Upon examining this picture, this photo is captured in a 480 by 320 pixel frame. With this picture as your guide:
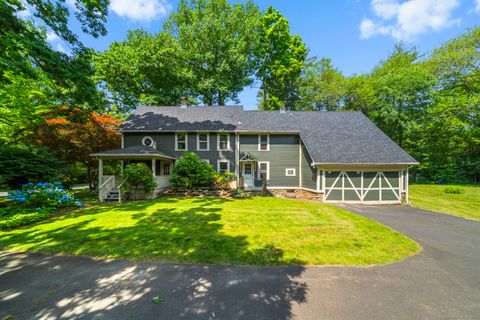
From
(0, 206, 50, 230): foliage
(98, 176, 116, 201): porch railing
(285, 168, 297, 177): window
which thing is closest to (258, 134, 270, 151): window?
(285, 168, 297, 177): window

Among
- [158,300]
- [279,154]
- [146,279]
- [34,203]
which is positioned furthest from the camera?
[279,154]

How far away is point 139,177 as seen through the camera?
11.8 metres

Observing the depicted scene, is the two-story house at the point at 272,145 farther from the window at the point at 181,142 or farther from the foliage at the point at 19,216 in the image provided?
the foliage at the point at 19,216

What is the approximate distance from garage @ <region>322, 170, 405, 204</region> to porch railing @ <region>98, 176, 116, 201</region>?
14.1 m

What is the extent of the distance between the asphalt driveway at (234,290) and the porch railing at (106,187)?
7.36m

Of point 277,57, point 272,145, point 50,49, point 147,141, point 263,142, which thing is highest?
point 277,57

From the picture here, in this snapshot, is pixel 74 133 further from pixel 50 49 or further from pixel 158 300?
pixel 158 300

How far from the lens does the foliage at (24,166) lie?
390 inches

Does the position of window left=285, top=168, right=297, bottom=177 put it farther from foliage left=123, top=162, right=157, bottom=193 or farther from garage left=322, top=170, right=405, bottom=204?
foliage left=123, top=162, right=157, bottom=193

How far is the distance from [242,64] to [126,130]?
51.0 feet

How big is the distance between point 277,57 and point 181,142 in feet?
59.3

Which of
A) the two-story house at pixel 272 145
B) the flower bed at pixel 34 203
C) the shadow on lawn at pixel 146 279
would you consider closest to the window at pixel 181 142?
the two-story house at pixel 272 145

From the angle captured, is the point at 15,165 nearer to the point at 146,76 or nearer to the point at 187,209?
the point at 187,209

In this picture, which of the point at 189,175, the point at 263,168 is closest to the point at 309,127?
the point at 263,168
